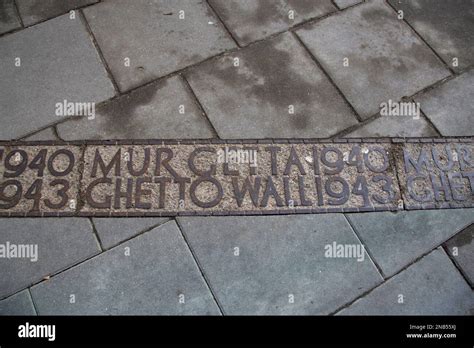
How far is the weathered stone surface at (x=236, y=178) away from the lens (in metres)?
3.16

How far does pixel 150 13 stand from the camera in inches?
165

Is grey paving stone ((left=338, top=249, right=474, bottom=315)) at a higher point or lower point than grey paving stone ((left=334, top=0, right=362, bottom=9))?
lower

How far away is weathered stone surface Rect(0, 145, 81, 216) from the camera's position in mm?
3117

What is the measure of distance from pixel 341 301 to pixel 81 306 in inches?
70.9

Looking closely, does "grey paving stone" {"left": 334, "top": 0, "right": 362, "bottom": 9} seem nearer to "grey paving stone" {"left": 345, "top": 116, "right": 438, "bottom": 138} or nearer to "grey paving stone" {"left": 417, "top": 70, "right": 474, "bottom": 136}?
"grey paving stone" {"left": 417, "top": 70, "right": 474, "bottom": 136}

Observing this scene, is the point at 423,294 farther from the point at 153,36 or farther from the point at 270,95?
the point at 153,36

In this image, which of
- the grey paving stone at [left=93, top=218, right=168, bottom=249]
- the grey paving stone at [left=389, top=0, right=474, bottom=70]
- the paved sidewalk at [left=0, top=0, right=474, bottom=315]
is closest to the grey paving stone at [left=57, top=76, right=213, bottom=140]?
the paved sidewalk at [left=0, top=0, right=474, bottom=315]

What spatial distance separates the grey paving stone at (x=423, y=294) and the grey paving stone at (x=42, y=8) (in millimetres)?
3869

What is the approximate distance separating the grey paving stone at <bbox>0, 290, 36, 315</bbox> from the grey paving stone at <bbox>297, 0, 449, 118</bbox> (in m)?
3.04

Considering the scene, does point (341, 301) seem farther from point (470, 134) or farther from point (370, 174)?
point (470, 134)

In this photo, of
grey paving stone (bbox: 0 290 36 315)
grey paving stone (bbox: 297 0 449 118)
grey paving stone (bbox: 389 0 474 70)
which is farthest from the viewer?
grey paving stone (bbox: 389 0 474 70)

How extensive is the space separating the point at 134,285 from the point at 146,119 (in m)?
1.44

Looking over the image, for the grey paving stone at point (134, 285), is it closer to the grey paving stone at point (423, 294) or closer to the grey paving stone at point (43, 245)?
the grey paving stone at point (43, 245)
